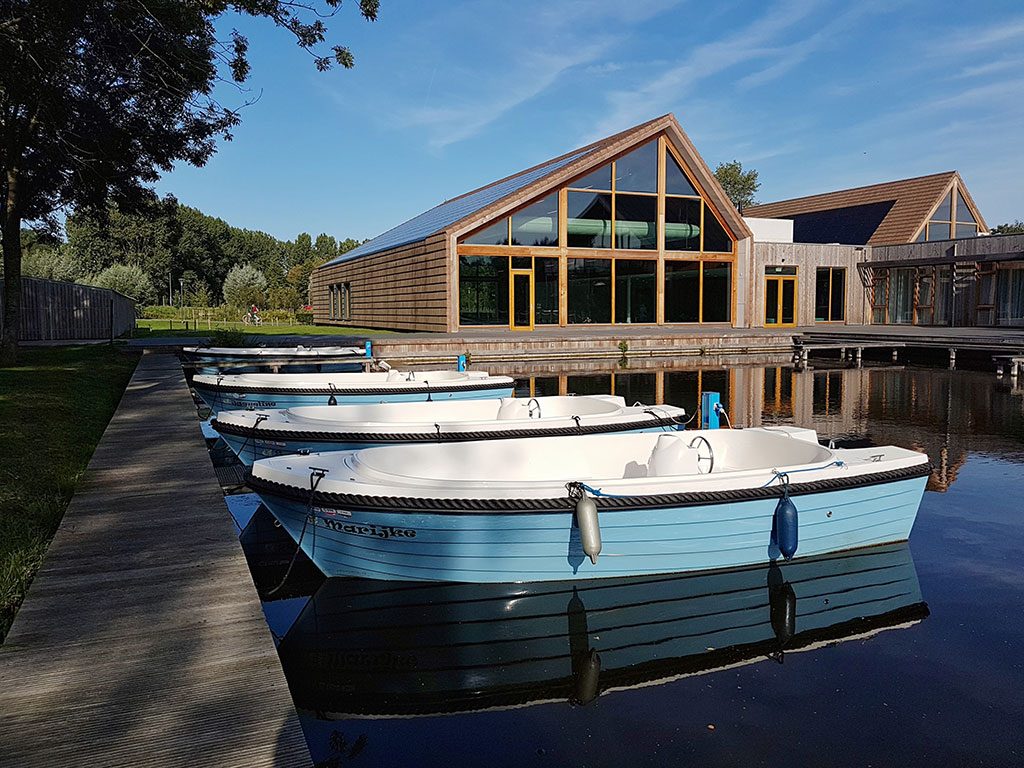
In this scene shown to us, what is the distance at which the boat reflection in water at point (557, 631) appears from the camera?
4.76 meters

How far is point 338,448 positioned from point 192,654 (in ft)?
17.2

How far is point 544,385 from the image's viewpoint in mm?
19266

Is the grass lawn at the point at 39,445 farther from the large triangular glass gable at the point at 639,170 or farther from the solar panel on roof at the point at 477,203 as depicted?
the large triangular glass gable at the point at 639,170

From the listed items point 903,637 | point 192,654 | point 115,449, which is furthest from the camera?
point 115,449

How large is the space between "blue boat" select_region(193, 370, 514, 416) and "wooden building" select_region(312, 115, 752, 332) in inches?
548

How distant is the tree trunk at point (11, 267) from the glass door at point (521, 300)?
53.1 ft

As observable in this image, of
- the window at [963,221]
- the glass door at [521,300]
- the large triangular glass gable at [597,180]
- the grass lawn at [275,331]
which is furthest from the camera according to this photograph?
the window at [963,221]

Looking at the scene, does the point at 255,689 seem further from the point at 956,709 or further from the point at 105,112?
the point at 105,112

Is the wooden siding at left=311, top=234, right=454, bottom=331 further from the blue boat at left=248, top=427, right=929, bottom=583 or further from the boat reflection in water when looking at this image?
the boat reflection in water

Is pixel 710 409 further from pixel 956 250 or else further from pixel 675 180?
pixel 956 250

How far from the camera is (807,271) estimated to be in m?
34.9

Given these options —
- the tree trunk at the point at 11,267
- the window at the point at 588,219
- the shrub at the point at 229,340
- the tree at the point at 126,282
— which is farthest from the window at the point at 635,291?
the tree at the point at 126,282

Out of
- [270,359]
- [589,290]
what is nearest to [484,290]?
[589,290]

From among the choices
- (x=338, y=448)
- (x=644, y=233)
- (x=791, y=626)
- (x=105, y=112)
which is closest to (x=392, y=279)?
(x=644, y=233)
